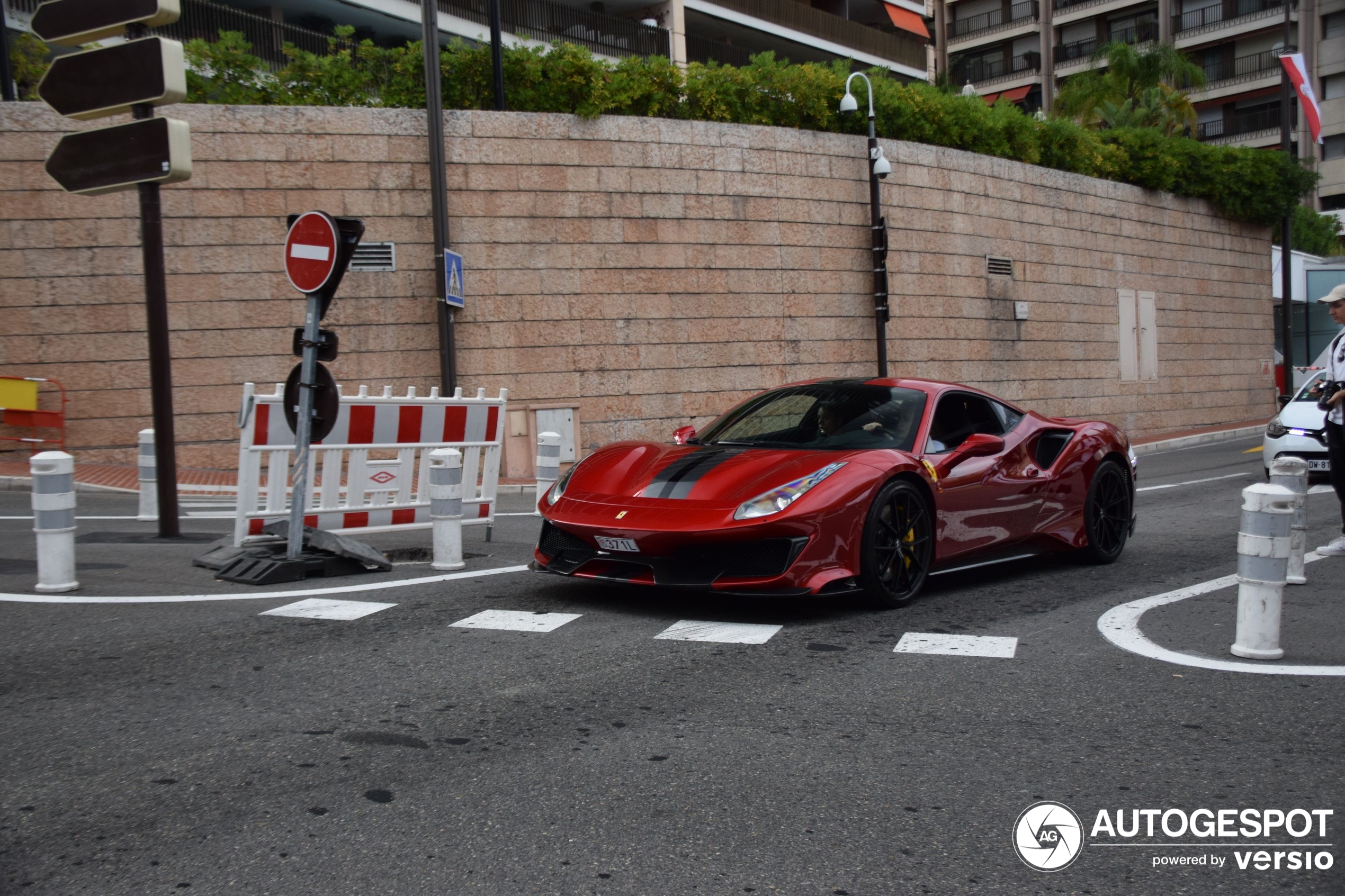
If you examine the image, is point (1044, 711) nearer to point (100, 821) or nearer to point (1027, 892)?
point (1027, 892)

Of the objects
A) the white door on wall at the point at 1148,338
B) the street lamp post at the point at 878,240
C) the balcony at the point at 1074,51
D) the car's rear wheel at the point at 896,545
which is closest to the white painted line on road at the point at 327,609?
the car's rear wheel at the point at 896,545

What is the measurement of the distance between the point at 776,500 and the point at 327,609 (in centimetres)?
241

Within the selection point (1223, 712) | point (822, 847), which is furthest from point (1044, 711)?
point (822, 847)

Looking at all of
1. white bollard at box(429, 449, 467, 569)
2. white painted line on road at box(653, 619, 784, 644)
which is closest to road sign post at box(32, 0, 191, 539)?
white bollard at box(429, 449, 467, 569)

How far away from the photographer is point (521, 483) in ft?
47.5

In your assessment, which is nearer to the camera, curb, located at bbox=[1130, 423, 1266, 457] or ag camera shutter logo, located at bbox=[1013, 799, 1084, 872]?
ag camera shutter logo, located at bbox=[1013, 799, 1084, 872]

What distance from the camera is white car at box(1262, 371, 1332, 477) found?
38.7ft

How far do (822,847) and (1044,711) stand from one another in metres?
1.58

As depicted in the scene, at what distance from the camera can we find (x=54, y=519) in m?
6.82

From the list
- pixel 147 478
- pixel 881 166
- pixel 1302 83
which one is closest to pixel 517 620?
pixel 147 478

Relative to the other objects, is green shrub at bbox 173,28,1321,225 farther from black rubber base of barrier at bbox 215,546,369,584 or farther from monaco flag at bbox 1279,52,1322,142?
black rubber base of barrier at bbox 215,546,369,584

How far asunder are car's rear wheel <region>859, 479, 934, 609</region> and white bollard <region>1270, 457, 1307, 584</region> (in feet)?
5.97

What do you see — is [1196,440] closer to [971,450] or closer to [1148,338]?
[1148,338]

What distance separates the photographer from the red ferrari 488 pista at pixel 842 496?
5844 mm
